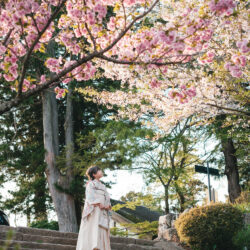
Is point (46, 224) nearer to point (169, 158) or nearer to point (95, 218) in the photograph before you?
point (169, 158)

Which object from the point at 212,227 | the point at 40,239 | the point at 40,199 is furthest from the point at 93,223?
the point at 40,199

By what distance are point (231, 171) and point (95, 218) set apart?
9.19 m

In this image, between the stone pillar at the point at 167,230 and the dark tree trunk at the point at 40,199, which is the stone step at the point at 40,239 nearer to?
the stone pillar at the point at 167,230

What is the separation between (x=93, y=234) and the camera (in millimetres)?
6602

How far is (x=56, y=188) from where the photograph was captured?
13688mm

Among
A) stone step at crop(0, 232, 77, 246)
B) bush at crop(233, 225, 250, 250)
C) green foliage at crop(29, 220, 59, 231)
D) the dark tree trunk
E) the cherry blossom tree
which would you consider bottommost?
bush at crop(233, 225, 250, 250)

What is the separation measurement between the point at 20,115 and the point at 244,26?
11.3 meters

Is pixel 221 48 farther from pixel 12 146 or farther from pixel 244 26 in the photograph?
pixel 12 146

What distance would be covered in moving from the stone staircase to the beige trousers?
1.59m

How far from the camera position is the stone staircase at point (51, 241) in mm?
7867

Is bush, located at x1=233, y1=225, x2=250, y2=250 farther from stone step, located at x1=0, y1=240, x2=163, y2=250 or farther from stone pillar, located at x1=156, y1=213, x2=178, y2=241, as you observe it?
stone step, located at x1=0, y1=240, x2=163, y2=250

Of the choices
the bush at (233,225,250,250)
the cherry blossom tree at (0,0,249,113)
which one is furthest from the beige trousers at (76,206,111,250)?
the bush at (233,225,250,250)

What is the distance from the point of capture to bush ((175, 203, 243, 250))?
8148 mm

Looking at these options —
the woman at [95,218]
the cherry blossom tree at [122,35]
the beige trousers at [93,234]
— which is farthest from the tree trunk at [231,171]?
the cherry blossom tree at [122,35]
